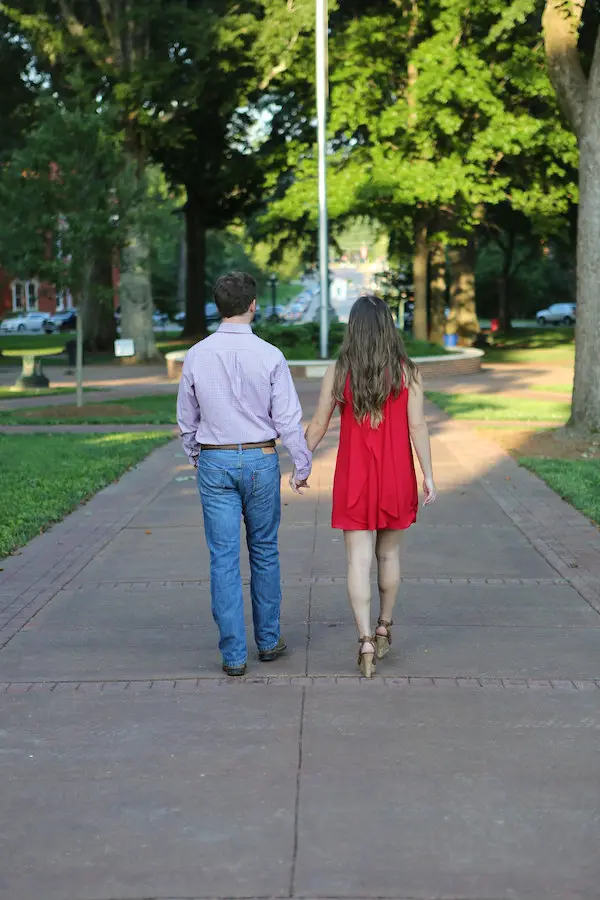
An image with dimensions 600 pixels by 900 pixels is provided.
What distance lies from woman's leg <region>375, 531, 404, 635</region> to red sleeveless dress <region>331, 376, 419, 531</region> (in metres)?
0.20

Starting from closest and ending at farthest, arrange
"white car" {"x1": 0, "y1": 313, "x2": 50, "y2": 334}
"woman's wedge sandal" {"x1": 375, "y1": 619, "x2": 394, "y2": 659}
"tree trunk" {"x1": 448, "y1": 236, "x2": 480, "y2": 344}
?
"woman's wedge sandal" {"x1": 375, "y1": 619, "x2": 394, "y2": 659} < "tree trunk" {"x1": 448, "y1": 236, "x2": 480, "y2": 344} < "white car" {"x1": 0, "y1": 313, "x2": 50, "y2": 334}

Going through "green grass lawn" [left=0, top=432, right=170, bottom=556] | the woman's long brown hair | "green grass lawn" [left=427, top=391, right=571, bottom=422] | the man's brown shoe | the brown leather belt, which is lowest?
"green grass lawn" [left=0, top=432, right=170, bottom=556]

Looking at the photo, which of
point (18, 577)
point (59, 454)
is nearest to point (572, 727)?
point (18, 577)

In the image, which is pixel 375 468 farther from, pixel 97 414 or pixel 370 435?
pixel 97 414

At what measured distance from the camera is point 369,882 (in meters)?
3.56

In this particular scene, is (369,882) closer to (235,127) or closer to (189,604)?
(189,604)

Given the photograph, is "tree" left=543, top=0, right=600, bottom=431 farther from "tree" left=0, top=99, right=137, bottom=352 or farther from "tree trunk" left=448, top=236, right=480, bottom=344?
A: "tree trunk" left=448, top=236, right=480, bottom=344

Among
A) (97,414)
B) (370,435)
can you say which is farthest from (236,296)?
(97,414)

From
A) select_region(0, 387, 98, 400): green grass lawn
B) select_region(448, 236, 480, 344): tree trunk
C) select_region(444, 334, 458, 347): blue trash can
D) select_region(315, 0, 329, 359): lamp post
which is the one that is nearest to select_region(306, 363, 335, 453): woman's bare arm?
select_region(0, 387, 98, 400): green grass lawn

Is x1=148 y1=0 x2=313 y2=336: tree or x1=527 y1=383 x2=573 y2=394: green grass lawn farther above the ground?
x1=148 y1=0 x2=313 y2=336: tree

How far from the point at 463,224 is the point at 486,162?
2014 millimetres

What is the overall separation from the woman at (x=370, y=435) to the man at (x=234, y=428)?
204 millimetres

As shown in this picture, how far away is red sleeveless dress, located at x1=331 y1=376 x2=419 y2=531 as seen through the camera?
18.7ft

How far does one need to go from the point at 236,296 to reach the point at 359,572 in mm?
1367
